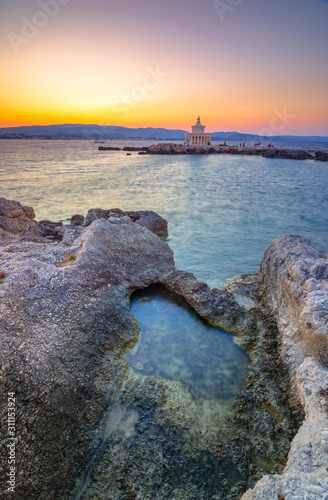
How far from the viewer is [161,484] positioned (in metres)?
2.75

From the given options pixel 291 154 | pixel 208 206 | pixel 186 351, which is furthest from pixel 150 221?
pixel 291 154

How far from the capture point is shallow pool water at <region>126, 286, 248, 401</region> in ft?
13.1

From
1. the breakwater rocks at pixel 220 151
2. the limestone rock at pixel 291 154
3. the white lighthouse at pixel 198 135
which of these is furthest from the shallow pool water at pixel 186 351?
the white lighthouse at pixel 198 135

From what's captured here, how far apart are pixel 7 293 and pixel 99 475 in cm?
243

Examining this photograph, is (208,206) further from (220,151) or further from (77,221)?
(220,151)

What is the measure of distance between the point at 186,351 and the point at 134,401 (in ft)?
4.28

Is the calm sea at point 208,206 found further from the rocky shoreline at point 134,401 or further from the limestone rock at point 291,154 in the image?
the limestone rock at point 291,154

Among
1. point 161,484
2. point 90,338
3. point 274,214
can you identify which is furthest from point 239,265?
point 274,214

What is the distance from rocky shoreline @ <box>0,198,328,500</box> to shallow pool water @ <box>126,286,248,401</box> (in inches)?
7.7

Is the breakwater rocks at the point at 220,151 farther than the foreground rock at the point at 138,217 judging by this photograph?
Yes

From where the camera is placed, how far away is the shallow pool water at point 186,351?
13.1ft

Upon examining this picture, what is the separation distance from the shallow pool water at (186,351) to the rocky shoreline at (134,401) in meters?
0.20

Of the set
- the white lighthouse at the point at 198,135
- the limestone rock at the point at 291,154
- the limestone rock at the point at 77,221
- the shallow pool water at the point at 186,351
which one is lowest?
the shallow pool water at the point at 186,351

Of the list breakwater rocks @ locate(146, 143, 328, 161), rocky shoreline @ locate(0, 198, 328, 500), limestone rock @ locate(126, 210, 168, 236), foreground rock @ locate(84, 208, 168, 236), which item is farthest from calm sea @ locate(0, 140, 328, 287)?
breakwater rocks @ locate(146, 143, 328, 161)
